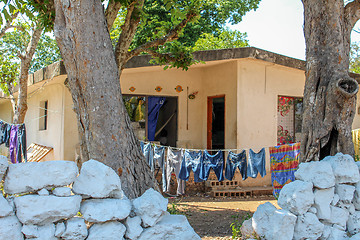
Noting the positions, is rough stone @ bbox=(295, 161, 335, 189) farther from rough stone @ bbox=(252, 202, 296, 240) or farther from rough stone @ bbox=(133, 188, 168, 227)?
rough stone @ bbox=(133, 188, 168, 227)

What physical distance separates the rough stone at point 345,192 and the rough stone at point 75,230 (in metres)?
2.49

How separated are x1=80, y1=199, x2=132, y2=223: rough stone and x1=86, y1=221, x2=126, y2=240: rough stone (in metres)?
0.08

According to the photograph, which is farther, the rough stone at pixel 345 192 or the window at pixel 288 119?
the window at pixel 288 119

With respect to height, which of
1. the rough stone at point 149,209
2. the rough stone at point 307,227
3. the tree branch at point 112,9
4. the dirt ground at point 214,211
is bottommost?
the dirt ground at point 214,211

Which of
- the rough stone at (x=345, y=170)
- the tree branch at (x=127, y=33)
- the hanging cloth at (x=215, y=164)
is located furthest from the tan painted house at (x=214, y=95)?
the rough stone at (x=345, y=170)

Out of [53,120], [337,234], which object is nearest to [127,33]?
[337,234]

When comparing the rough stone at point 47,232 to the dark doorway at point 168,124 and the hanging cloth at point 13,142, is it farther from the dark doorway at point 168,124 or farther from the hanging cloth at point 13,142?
the dark doorway at point 168,124

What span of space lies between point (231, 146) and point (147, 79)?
9.39 ft

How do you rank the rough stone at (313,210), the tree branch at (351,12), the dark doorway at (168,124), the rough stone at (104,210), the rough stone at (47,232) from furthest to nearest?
the dark doorway at (168,124) < the tree branch at (351,12) < the rough stone at (313,210) < the rough stone at (104,210) < the rough stone at (47,232)

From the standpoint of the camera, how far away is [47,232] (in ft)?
8.36

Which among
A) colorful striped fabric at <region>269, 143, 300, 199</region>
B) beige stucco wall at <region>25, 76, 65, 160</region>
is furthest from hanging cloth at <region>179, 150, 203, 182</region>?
beige stucco wall at <region>25, 76, 65, 160</region>

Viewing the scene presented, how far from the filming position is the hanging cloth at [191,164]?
7.58m

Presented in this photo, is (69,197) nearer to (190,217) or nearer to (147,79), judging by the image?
(190,217)

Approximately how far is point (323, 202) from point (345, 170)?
433mm
